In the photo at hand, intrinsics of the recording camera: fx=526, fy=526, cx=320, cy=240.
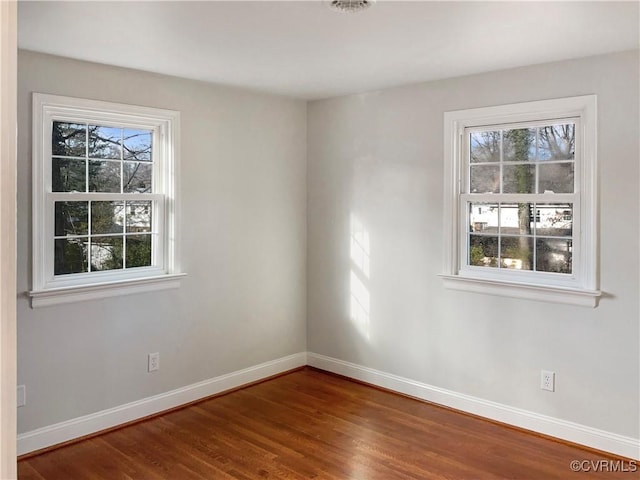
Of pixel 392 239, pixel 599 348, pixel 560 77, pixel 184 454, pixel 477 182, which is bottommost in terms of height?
pixel 184 454

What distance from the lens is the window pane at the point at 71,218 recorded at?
11.0ft

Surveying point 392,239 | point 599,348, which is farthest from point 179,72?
point 599,348

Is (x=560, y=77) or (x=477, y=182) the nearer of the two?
(x=560, y=77)

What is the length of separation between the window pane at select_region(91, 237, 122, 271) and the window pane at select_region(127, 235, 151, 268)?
0.25 ft

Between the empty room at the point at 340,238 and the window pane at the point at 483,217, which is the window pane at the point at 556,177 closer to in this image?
the empty room at the point at 340,238

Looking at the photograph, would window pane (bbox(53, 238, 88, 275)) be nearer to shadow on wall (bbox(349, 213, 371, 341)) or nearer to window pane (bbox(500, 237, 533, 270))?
shadow on wall (bbox(349, 213, 371, 341))

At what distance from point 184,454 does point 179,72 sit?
2534mm

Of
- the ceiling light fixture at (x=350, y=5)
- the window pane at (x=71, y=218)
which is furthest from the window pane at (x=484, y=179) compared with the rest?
the window pane at (x=71, y=218)

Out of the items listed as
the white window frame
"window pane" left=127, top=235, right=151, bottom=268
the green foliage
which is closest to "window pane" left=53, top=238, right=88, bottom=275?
"window pane" left=127, top=235, right=151, bottom=268

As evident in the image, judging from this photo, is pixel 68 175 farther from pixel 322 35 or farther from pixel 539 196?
pixel 539 196

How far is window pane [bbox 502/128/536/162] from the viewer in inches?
141

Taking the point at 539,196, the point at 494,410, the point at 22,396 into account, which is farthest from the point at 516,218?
the point at 22,396

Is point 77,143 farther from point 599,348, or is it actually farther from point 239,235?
point 599,348

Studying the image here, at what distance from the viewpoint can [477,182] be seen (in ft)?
12.7
